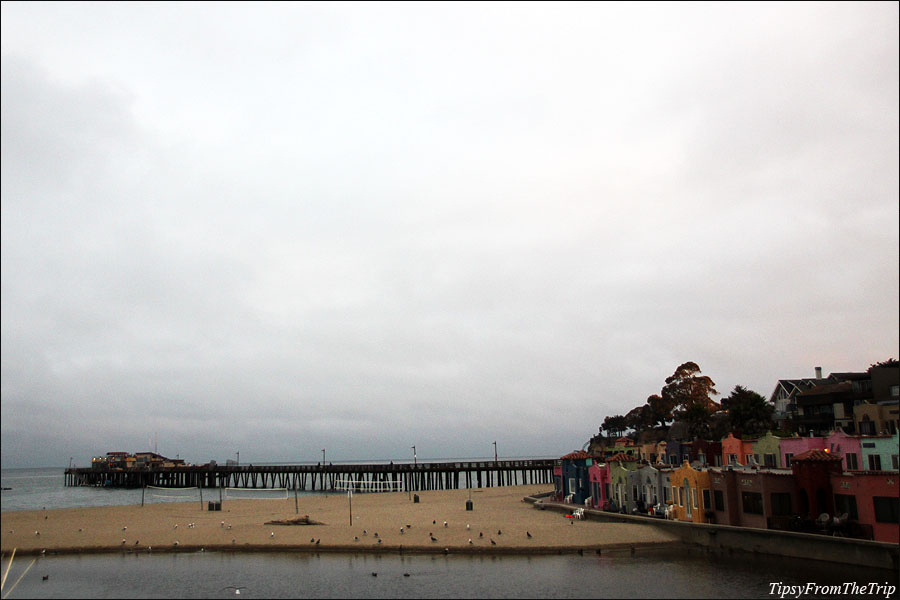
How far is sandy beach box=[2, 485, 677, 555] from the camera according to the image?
1644 inches

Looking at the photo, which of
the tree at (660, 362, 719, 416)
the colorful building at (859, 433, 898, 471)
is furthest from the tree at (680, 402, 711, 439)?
the colorful building at (859, 433, 898, 471)

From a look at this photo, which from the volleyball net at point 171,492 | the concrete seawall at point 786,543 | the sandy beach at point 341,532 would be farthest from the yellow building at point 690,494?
the volleyball net at point 171,492

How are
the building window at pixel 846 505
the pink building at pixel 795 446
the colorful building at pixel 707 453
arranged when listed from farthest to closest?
the colorful building at pixel 707 453, the pink building at pixel 795 446, the building window at pixel 846 505

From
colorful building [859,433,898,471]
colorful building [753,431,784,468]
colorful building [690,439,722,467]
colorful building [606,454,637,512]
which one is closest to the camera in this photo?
colorful building [859,433,898,471]

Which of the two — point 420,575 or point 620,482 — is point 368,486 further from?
point 420,575

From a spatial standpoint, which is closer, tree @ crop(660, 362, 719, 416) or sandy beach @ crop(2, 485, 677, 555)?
sandy beach @ crop(2, 485, 677, 555)

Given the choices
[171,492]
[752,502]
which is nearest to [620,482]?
[752,502]

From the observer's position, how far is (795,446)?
49.4 m

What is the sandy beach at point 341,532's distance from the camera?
41.8 meters

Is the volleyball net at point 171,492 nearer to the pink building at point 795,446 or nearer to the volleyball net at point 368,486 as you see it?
the volleyball net at point 368,486

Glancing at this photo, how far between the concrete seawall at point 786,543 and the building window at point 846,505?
2281 mm

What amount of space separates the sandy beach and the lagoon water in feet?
5.29

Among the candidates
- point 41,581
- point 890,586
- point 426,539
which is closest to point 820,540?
point 890,586

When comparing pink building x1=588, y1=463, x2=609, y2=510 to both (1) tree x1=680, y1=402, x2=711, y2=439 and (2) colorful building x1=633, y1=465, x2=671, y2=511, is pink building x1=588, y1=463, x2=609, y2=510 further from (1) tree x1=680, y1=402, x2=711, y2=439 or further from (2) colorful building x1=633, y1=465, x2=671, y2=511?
(1) tree x1=680, y1=402, x2=711, y2=439
